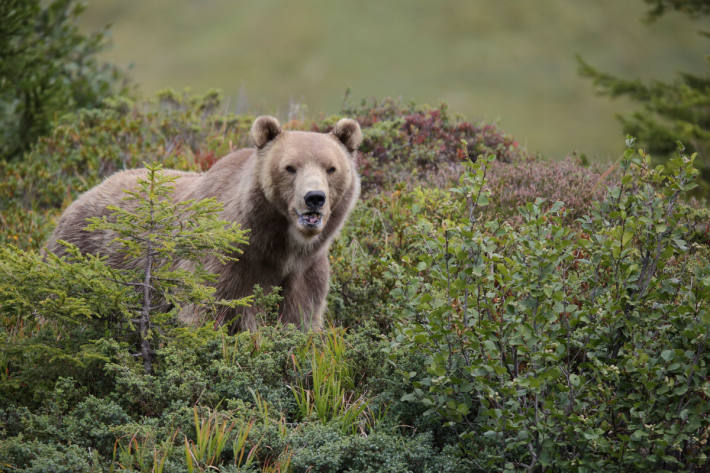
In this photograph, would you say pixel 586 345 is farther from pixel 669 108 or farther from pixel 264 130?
pixel 669 108

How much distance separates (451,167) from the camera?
8125 millimetres

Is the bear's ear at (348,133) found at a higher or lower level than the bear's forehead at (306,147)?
higher

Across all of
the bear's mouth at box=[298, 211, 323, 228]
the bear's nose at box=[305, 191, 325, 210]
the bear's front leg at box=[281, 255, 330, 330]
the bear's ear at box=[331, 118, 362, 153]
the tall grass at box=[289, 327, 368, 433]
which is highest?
the bear's ear at box=[331, 118, 362, 153]

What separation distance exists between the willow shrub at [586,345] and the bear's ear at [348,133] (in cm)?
204

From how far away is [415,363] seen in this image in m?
4.15

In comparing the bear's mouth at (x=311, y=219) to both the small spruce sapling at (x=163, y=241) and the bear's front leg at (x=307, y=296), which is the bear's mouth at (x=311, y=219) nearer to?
the bear's front leg at (x=307, y=296)

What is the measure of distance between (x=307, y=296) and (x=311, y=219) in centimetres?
82

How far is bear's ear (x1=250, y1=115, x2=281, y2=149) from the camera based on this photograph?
5.28 metres

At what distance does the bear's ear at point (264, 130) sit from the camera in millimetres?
5277

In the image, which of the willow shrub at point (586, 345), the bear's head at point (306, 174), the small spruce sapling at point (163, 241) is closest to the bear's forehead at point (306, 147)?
the bear's head at point (306, 174)

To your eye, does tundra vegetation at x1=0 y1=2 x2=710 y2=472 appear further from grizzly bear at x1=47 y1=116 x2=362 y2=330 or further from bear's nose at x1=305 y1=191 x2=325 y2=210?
bear's nose at x1=305 y1=191 x2=325 y2=210

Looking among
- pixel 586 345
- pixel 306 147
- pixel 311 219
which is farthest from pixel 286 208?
pixel 586 345

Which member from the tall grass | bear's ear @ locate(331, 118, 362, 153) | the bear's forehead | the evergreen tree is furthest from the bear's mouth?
the evergreen tree

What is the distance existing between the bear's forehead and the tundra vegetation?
44.8 inches
